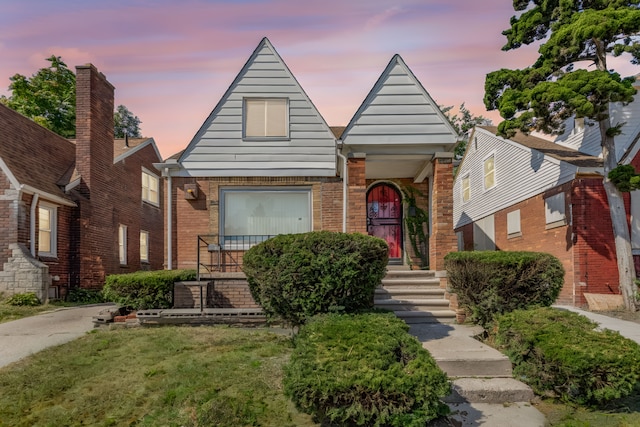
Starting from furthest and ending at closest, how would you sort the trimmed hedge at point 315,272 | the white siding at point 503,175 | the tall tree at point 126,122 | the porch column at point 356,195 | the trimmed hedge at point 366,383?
the tall tree at point 126,122
the white siding at point 503,175
the porch column at point 356,195
the trimmed hedge at point 315,272
the trimmed hedge at point 366,383

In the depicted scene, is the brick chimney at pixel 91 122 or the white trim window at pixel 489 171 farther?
the white trim window at pixel 489 171

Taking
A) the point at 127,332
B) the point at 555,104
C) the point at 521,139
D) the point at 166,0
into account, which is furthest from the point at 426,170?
the point at 521,139

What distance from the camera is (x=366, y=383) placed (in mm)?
3412

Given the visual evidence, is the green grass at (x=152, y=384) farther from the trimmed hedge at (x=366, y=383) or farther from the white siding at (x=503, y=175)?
the white siding at (x=503, y=175)

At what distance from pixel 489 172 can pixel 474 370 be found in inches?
600

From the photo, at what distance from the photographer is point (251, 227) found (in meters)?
11.0

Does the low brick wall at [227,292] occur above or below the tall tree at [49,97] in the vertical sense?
below

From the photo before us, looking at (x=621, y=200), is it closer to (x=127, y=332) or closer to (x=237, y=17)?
(x=237, y=17)

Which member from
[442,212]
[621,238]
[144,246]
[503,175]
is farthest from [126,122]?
[621,238]

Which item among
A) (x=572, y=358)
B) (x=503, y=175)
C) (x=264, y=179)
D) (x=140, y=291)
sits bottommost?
(x=572, y=358)

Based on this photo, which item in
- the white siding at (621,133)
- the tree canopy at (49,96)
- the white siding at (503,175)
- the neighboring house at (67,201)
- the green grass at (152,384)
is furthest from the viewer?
the tree canopy at (49,96)

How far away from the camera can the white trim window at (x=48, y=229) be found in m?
13.0

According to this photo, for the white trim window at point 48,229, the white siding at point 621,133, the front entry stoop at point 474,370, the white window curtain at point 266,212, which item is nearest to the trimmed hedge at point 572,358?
the front entry stoop at point 474,370

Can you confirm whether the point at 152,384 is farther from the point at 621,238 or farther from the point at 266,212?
the point at 621,238
